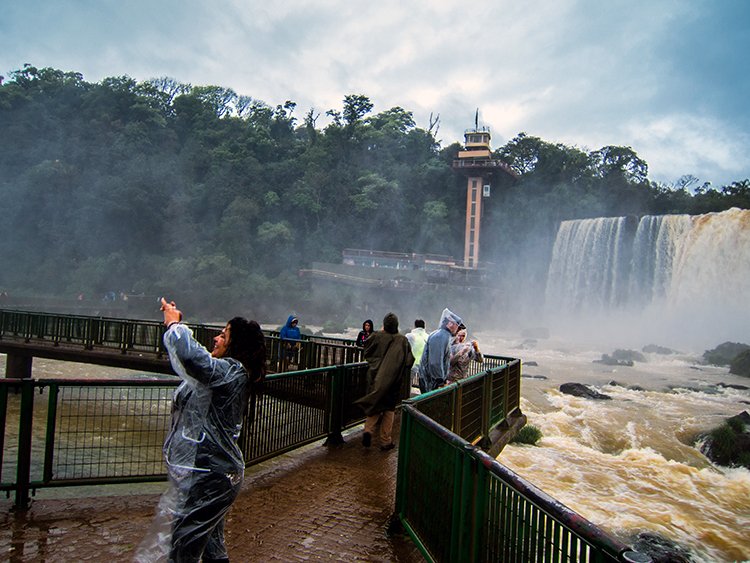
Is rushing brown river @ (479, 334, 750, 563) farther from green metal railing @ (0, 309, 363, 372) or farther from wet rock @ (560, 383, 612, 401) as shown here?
green metal railing @ (0, 309, 363, 372)

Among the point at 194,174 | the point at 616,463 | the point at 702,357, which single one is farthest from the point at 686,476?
the point at 194,174

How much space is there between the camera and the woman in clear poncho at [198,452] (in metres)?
2.78

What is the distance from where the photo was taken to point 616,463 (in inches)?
473

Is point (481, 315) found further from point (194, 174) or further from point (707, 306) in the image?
point (194, 174)

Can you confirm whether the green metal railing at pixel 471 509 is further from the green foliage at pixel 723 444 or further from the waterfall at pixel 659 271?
the waterfall at pixel 659 271

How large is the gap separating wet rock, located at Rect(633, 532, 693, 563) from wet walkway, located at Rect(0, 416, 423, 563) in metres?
4.77

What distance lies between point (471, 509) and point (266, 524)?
2.24 metres

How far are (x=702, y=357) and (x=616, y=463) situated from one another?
918 inches

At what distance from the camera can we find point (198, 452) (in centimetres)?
283

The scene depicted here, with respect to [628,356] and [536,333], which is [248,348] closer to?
[628,356]

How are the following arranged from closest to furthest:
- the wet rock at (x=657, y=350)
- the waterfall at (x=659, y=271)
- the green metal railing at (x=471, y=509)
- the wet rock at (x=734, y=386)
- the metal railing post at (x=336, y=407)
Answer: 1. the green metal railing at (x=471, y=509)
2. the metal railing post at (x=336, y=407)
3. the wet rock at (x=734, y=386)
4. the wet rock at (x=657, y=350)
5. the waterfall at (x=659, y=271)

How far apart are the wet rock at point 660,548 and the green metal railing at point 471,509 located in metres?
5.04

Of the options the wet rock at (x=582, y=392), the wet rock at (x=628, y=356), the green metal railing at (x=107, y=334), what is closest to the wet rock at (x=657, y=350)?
the wet rock at (x=628, y=356)

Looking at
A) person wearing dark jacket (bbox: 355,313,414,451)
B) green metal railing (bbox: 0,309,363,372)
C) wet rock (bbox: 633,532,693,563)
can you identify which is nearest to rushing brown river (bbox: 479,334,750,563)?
wet rock (bbox: 633,532,693,563)
